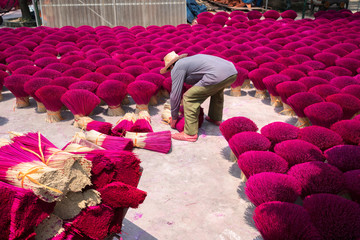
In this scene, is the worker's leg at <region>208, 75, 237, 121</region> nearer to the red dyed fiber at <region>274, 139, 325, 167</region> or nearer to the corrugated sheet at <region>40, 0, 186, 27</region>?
the red dyed fiber at <region>274, 139, 325, 167</region>

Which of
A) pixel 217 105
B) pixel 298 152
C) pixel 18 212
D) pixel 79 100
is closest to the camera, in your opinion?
pixel 18 212

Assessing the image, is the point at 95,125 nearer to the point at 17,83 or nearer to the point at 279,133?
the point at 17,83

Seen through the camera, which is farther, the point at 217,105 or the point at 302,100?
the point at 217,105

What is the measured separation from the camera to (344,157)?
2160mm

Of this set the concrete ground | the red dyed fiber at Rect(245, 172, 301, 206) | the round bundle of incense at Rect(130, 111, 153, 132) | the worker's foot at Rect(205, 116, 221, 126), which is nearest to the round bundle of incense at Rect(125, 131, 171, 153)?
the concrete ground

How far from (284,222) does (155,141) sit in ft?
5.70

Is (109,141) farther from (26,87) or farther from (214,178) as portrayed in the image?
(26,87)

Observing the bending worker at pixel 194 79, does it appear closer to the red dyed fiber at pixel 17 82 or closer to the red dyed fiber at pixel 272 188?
the red dyed fiber at pixel 272 188

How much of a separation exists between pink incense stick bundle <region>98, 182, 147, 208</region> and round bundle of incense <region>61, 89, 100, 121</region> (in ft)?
7.00

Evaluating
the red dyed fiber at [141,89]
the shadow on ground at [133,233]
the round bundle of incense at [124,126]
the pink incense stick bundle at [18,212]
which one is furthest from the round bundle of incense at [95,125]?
the pink incense stick bundle at [18,212]

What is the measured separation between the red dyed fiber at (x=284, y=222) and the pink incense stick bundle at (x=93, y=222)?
80 cm

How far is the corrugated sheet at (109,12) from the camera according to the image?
893 cm

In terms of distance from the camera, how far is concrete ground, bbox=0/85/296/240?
204 cm

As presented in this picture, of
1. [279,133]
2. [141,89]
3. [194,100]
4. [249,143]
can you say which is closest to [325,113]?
[279,133]
